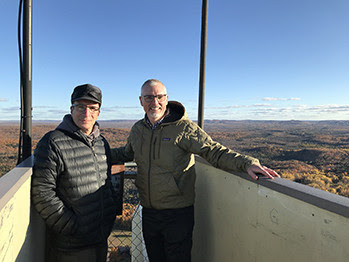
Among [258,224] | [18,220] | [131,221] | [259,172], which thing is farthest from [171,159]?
[131,221]

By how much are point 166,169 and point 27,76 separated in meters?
1.50

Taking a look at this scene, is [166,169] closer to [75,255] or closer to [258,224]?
[258,224]

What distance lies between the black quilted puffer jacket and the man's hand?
3.57ft

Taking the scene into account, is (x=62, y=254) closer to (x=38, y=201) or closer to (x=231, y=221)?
(x=38, y=201)

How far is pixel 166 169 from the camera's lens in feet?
6.74

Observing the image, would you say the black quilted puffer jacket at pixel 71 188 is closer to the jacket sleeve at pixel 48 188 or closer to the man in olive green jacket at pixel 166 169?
the jacket sleeve at pixel 48 188

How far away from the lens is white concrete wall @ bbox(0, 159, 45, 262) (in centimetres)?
124

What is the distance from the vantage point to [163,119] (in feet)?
7.13

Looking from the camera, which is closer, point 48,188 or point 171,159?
point 48,188

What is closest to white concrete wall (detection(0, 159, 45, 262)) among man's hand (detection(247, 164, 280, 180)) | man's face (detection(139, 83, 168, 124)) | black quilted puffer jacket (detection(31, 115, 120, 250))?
black quilted puffer jacket (detection(31, 115, 120, 250))

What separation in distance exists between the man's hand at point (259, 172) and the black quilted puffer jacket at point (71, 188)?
1.09 metres

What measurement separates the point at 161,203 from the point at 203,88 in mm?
1605

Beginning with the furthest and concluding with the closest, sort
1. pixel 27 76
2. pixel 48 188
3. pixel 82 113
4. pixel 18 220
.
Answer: pixel 27 76
pixel 82 113
pixel 48 188
pixel 18 220

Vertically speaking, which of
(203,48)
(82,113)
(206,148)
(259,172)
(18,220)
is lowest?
(18,220)
